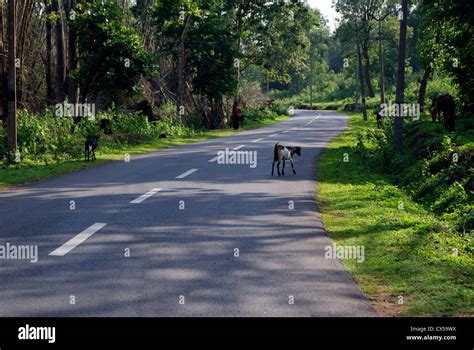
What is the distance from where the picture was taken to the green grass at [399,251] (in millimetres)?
5949

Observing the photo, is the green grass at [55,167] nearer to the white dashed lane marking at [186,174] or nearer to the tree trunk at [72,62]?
the white dashed lane marking at [186,174]

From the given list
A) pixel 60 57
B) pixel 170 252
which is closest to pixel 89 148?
pixel 60 57

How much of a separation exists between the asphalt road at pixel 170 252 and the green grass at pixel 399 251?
0.32 metres

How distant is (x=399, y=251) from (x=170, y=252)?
3.26m

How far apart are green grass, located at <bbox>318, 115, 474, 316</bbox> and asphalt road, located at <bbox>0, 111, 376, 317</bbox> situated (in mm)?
322

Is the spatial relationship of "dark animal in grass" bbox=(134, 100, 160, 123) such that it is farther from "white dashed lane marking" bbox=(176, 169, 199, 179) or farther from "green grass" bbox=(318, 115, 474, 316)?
"green grass" bbox=(318, 115, 474, 316)

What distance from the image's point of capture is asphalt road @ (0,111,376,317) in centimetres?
550

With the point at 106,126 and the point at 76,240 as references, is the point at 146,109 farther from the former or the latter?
the point at 76,240

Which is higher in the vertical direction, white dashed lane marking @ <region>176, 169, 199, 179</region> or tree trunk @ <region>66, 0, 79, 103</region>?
tree trunk @ <region>66, 0, 79, 103</region>

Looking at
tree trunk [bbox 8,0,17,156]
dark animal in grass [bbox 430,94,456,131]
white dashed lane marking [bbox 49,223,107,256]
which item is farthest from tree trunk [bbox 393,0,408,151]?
white dashed lane marking [bbox 49,223,107,256]

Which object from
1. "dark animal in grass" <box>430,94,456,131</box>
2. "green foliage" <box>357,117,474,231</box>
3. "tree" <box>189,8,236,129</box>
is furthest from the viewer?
"tree" <box>189,8,236,129</box>

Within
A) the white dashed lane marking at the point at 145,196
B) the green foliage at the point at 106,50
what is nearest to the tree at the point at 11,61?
the white dashed lane marking at the point at 145,196

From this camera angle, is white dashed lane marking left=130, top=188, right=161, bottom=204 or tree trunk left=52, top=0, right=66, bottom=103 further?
tree trunk left=52, top=0, right=66, bottom=103
